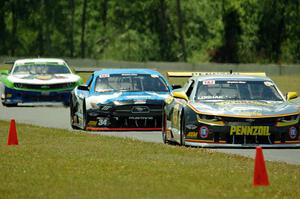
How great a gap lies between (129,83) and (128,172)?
9.92 metres

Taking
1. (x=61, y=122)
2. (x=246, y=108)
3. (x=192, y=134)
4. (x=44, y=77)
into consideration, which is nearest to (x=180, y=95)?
(x=192, y=134)

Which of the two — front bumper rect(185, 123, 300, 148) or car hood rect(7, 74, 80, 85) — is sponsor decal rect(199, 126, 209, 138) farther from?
car hood rect(7, 74, 80, 85)

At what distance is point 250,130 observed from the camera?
16.5 meters

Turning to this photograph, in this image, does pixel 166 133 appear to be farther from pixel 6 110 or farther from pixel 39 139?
pixel 6 110

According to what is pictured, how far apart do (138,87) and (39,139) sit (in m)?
4.33

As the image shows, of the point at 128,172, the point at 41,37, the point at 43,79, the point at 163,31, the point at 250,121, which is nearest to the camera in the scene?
the point at 128,172

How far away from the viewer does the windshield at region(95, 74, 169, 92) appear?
2255 cm

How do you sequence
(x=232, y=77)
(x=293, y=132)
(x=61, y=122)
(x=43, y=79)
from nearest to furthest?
(x=293, y=132), (x=232, y=77), (x=61, y=122), (x=43, y=79)

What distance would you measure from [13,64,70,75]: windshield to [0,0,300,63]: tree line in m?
57.2

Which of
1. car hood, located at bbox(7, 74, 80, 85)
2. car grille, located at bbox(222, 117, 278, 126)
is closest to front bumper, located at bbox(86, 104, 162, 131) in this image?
car grille, located at bbox(222, 117, 278, 126)

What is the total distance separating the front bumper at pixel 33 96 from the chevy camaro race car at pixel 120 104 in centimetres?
820

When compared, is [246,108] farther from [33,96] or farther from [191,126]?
[33,96]

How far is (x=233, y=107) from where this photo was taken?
1678 centimetres

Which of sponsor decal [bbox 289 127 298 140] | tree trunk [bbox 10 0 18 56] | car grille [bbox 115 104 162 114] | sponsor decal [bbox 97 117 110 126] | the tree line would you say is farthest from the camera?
tree trunk [bbox 10 0 18 56]
